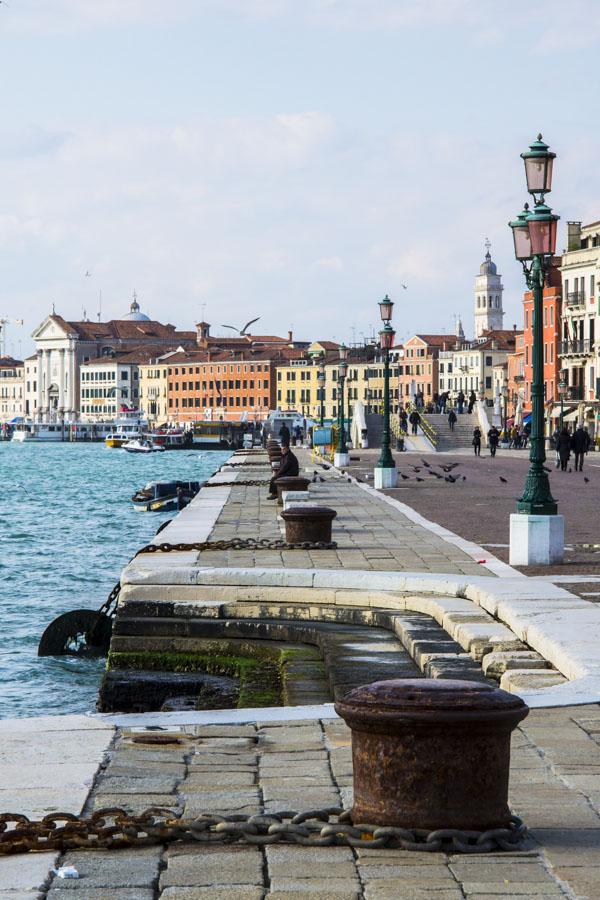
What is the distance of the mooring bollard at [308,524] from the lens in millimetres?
17484

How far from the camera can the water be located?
591 inches

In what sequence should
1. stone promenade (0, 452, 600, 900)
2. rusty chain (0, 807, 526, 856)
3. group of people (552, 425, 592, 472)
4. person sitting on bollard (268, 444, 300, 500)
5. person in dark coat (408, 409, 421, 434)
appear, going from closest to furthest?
stone promenade (0, 452, 600, 900) < rusty chain (0, 807, 526, 856) < person sitting on bollard (268, 444, 300, 500) < group of people (552, 425, 592, 472) < person in dark coat (408, 409, 421, 434)

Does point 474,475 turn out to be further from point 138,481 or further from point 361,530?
point 138,481

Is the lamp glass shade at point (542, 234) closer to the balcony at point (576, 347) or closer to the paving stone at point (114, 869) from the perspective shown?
the paving stone at point (114, 869)

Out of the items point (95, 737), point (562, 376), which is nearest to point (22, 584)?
point (95, 737)

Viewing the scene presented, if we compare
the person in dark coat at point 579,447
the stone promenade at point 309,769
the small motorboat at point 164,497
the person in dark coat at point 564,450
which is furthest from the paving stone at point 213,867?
the small motorboat at point 164,497

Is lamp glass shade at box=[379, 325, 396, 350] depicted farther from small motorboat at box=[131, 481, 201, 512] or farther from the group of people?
small motorboat at box=[131, 481, 201, 512]

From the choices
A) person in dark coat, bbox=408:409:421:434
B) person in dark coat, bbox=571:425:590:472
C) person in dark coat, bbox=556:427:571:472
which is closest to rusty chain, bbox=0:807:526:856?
person in dark coat, bbox=571:425:590:472

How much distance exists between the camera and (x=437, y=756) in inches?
205

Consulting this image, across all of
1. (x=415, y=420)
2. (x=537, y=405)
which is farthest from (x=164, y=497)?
(x=537, y=405)

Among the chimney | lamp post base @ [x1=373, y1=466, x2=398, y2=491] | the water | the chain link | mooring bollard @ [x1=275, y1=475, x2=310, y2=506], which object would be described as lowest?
the water

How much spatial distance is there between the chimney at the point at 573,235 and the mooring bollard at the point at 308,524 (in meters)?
80.1

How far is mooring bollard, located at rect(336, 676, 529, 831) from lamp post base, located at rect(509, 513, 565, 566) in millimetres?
10515

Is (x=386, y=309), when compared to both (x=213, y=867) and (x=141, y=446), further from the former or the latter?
(x=141, y=446)
